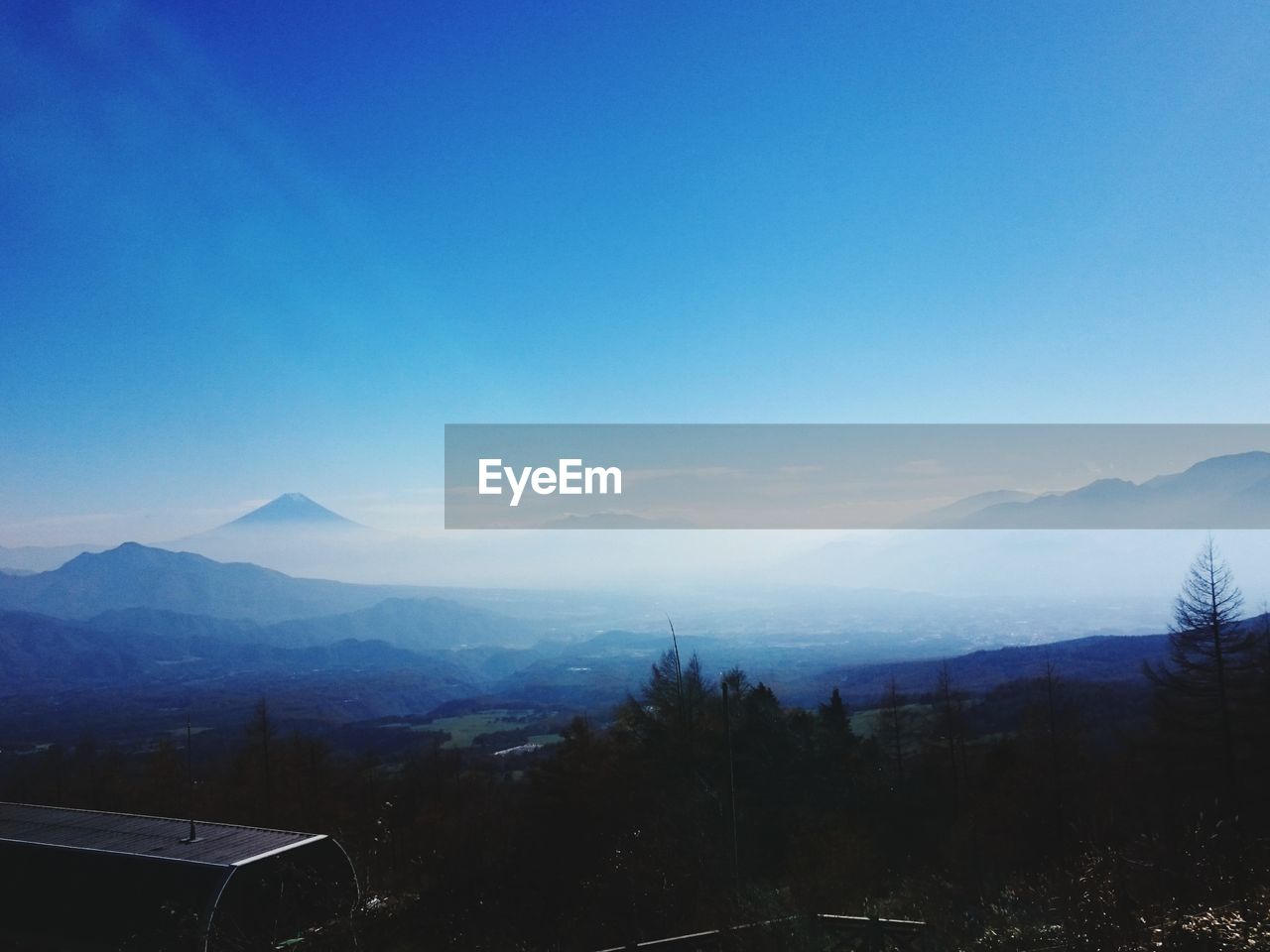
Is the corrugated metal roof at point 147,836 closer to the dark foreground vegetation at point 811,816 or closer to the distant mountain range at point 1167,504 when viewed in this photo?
the dark foreground vegetation at point 811,816

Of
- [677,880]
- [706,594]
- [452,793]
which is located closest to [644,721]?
[452,793]

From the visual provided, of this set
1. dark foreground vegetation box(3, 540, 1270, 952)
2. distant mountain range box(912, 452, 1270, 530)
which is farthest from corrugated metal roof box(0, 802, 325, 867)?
distant mountain range box(912, 452, 1270, 530)

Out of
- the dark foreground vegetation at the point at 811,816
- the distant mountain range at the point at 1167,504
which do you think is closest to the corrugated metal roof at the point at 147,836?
the dark foreground vegetation at the point at 811,816

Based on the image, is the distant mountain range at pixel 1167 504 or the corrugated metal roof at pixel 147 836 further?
the distant mountain range at pixel 1167 504

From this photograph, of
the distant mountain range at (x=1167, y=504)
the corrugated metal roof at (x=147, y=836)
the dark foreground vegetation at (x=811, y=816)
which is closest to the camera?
the dark foreground vegetation at (x=811, y=816)

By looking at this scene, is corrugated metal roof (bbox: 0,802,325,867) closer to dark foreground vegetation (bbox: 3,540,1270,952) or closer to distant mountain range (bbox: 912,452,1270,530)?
dark foreground vegetation (bbox: 3,540,1270,952)

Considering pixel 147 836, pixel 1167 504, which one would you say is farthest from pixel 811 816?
pixel 1167 504

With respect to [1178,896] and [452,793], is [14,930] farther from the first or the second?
[1178,896]
